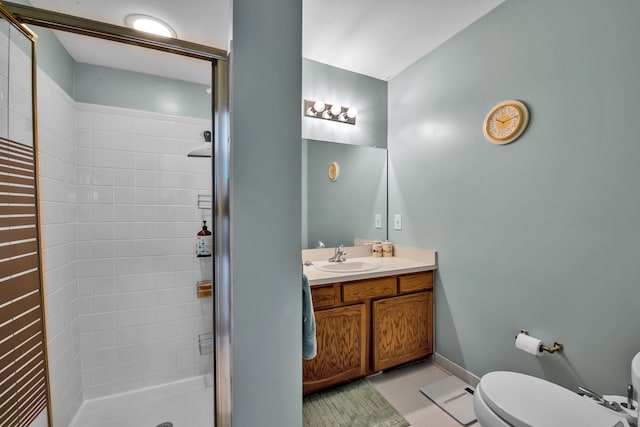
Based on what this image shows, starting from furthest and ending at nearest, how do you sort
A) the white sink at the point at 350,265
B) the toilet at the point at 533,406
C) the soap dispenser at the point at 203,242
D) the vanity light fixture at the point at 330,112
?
the vanity light fixture at the point at 330,112, the white sink at the point at 350,265, the soap dispenser at the point at 203,242, the toilet at the point at 533,406

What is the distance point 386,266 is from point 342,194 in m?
0.74

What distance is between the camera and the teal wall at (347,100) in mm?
2188

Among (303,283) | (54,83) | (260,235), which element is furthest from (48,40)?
(303,283)

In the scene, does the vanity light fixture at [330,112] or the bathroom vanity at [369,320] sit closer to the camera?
the bathroom vanity at [369,320]

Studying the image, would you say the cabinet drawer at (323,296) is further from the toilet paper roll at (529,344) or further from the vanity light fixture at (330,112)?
the vanity light fixture at (330,112)

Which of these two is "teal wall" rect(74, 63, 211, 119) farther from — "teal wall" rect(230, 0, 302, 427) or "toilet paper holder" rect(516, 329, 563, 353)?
"toilet paper holder" rect(516, 329, 563, 353)

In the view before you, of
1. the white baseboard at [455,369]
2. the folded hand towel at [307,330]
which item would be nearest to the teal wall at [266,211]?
the folded hand towel at [307,330]

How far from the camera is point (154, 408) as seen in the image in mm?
1594

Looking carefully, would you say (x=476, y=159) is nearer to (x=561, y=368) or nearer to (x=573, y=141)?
(x=573, y=141)

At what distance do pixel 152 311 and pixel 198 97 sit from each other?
4.83ft

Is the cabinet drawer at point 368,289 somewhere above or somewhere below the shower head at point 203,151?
below

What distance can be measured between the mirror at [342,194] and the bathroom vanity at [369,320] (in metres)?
0.42

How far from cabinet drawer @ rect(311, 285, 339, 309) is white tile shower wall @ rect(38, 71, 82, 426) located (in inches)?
52.8

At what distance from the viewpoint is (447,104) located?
77.1 inches
